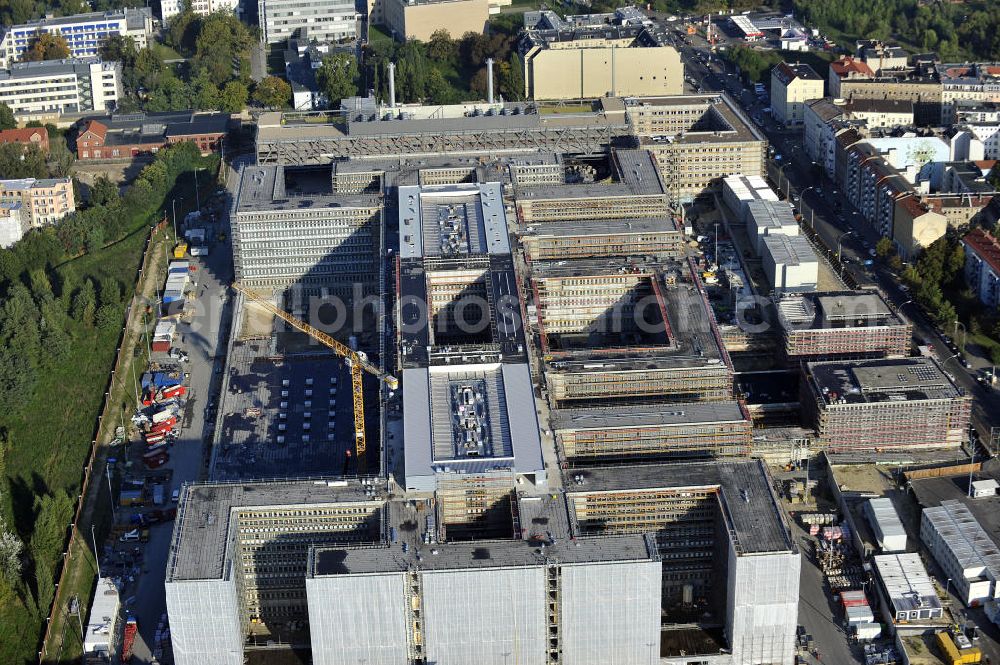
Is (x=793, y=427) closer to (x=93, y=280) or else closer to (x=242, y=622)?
(x=242, y=622)

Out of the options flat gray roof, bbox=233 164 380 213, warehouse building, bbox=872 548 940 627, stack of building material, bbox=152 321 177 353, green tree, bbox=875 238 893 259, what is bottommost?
warehouse building, bbox=872 548 940 627

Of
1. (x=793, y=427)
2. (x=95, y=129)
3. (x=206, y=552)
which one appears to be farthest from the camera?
(x=95, y=129)

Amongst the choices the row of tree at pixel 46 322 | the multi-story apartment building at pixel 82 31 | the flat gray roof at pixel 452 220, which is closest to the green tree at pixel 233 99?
the row of tree at pixel 46 322

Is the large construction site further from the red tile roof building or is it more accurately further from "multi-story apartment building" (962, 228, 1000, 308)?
the red tile roof building

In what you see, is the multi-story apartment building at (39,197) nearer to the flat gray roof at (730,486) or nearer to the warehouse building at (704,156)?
the warehouse building at (704,156)

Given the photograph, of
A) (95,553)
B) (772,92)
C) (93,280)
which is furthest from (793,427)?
(772,92)

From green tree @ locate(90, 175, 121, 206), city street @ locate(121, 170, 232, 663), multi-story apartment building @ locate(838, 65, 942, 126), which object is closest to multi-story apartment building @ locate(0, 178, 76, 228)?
green tree @ locate(90, 175, 121, 206)
